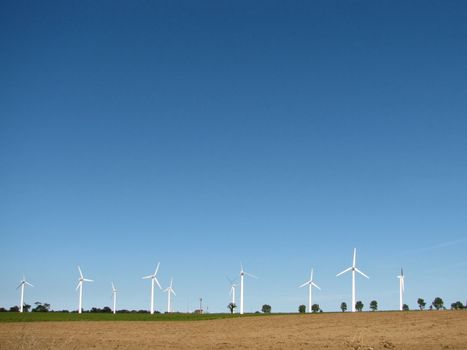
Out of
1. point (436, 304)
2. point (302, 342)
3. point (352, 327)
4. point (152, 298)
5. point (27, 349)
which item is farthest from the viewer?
point (436, 304)

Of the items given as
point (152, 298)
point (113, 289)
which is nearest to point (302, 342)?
point (152, 298)

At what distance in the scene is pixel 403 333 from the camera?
46.0 metres

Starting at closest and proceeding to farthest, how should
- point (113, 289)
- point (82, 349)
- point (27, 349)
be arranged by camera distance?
point (27, 349) → point (82, 349) → point (113, 289)

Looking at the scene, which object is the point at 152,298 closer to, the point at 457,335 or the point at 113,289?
the point at 113,289

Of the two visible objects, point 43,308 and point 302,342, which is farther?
point 43,308

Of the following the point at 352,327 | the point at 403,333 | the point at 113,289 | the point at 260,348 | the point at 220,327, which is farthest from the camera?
the point at 113,289

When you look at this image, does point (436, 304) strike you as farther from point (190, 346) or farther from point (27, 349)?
point (27, 349)

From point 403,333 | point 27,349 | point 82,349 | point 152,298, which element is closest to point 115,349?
A: point 82,349

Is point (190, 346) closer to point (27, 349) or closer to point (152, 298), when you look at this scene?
point (27, 349)

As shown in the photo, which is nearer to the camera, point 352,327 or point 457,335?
point 457,335

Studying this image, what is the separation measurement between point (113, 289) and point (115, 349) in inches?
3945

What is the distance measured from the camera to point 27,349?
1795cm

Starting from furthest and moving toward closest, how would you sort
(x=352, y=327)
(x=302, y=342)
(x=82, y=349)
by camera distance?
(x=352, y=327)
(x=302, y=342)
(x=82, y=349)

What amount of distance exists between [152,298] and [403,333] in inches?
2935
